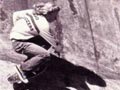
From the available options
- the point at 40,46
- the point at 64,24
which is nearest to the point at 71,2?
the point at 64,24

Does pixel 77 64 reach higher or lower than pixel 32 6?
lower

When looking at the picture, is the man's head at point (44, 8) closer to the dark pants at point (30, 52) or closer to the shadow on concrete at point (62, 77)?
the dark pants at point (30, 52)

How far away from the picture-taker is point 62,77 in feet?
27.2

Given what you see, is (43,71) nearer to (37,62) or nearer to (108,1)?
(37,62)

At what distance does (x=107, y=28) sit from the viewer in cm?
840

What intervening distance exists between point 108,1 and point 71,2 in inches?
16.5

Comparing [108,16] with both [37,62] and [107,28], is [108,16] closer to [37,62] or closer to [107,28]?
[107,28]

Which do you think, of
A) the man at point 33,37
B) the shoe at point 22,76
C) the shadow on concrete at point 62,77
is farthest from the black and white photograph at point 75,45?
the shoe at point 22,76

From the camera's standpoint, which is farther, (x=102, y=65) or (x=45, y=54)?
(x=102, y=65)

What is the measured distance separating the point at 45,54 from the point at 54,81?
0.50m

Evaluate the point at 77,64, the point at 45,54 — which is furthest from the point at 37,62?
the point at 77,64

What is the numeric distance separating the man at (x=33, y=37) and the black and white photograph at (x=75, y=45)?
103 mm

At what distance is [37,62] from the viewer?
25.6ft

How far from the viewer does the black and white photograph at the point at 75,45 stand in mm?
8188
